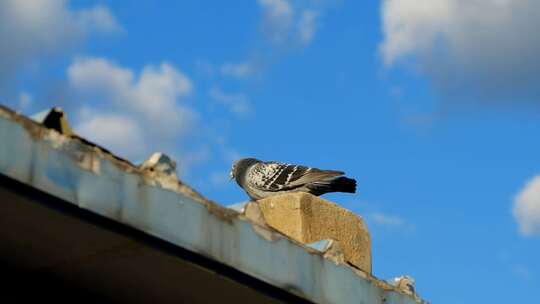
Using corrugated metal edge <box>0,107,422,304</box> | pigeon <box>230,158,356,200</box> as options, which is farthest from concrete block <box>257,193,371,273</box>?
pigeon <box>230,158,356,200</box>

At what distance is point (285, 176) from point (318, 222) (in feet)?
8.55

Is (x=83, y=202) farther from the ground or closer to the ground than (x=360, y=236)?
closer to the ground

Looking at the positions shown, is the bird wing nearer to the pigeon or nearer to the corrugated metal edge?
the pigeon

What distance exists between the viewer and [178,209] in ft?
20.2

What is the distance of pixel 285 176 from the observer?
11023 millimetres

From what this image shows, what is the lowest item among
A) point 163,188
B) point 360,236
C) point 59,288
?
point 59,288

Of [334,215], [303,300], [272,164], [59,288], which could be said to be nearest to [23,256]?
[59,288]

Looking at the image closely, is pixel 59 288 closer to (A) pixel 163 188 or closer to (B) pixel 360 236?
(A) pixel 163 188

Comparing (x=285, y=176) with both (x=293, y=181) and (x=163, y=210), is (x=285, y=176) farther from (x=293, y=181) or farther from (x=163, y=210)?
(x=163, y=210)

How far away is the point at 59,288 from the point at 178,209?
942 mm

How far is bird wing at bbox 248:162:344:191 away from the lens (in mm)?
10797

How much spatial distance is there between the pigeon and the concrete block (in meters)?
1.83

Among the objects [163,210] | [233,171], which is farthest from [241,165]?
[163,210]

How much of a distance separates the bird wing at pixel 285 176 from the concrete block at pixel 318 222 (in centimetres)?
196
